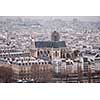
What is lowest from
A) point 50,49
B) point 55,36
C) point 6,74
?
point 6,74

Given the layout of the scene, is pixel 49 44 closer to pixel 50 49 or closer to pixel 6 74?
pixel 50 49

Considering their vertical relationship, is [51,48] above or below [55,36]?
below

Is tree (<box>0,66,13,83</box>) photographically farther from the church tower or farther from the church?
the church tower

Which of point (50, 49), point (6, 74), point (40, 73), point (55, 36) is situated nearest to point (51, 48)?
point (50, 49)

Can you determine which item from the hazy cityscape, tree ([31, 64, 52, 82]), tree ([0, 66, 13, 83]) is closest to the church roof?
the hazy cityscape
